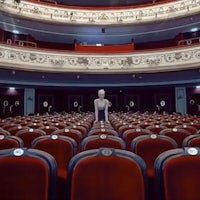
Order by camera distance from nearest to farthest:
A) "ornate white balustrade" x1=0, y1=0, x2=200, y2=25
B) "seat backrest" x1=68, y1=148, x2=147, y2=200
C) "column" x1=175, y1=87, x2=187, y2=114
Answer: "seat backrest" x1=68, y1=148, x2=147, y2=200 → "ornate white balustrade" x1=0, y1=0, x2=200, y2=25 → "column" x1=175, y1=87, x2=187, y2=114

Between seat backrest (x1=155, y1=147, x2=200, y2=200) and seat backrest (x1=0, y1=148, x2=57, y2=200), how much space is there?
73 cm

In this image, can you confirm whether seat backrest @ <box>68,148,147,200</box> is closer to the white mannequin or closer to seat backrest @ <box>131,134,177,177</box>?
seat backrest @ <box>131,134,177,177</box>

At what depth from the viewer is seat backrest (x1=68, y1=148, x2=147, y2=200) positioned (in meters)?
1.76

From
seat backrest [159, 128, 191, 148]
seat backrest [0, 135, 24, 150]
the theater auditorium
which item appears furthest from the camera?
the theater auditorium

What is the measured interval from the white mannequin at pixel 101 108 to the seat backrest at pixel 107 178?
17.2 ft

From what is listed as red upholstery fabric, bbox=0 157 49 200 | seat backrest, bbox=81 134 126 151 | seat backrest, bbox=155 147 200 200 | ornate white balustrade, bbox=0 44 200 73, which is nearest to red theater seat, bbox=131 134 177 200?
seat backrest, bbox=81 134 126 151

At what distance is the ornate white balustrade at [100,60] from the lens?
44.3 ft

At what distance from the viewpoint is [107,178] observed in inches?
70.1

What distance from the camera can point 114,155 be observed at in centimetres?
185

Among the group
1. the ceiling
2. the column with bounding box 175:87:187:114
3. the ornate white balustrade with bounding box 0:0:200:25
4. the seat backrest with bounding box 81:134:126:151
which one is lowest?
the seat backrest with bounding box 81:134:126:151

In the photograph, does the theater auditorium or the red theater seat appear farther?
the theater auditorium

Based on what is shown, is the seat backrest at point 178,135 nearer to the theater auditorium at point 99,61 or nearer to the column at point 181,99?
the theater auditorium at point 99,61

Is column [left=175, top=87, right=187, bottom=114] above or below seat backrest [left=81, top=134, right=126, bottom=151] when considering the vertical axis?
above

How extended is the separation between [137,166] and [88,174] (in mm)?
334
